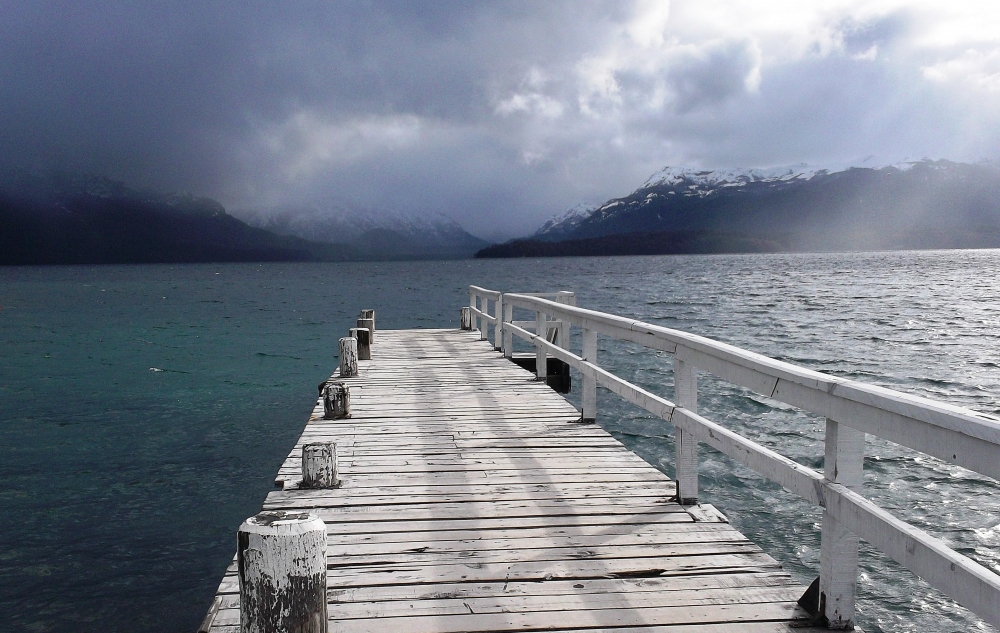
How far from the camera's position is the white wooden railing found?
229 centimetres

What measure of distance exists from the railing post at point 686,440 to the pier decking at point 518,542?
15 cm

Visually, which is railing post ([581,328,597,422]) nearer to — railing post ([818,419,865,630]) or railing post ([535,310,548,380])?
railing post ([535,310,548,380])

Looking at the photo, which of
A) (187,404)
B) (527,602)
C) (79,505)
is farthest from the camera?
(187,404)

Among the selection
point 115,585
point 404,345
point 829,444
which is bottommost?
point 115,585

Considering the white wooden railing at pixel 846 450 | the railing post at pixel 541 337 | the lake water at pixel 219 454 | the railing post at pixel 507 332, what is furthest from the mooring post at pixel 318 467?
the railing post at pixel 507 332

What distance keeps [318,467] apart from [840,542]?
3658mm

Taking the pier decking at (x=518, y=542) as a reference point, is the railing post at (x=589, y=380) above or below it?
above

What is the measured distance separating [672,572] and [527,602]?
2.89 ft

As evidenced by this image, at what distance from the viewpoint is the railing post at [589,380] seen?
22.5 ft

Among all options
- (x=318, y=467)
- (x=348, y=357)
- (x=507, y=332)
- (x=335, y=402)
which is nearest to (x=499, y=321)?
(x=507, y=332)

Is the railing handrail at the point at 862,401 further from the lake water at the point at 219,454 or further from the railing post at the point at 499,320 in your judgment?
the railing post at the point at 499,320

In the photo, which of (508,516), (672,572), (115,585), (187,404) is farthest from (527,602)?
(187,404)

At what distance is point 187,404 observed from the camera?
18281 millimetres

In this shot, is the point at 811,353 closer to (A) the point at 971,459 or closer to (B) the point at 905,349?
(B) the point at 905,349
